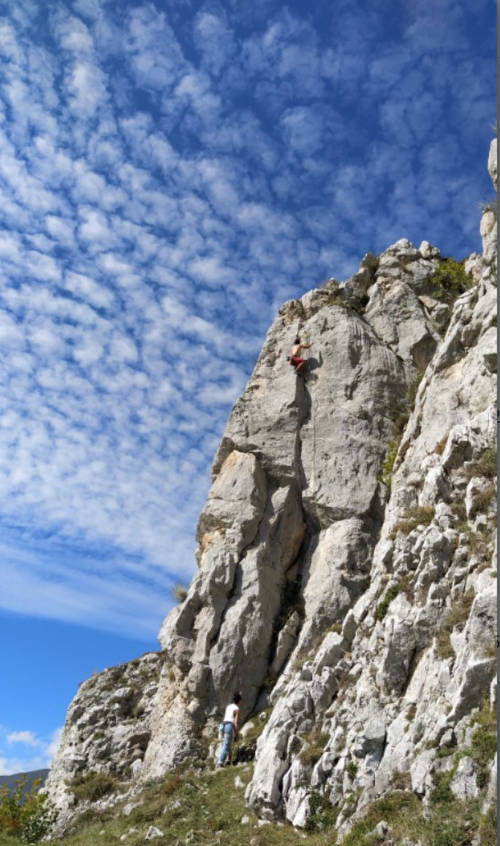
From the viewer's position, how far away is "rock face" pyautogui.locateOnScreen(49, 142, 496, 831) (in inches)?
626

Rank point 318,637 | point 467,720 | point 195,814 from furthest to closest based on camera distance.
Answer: point 318,637
point 195,814
point 467,720

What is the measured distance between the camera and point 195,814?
62.4ft

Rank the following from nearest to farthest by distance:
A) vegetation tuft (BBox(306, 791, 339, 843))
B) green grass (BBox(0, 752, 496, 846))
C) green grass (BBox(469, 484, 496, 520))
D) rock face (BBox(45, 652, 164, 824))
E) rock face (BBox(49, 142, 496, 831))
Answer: green grass (BBox(0, 752, 496, 846))
vegetation tuft (BBox(306, 791, 339, 843))
rock face (BBox(49, 142, 496, 831))
green grass (BBox(469, 484, 496, 520))
rock face (BBox(45, 652, 164, 824))

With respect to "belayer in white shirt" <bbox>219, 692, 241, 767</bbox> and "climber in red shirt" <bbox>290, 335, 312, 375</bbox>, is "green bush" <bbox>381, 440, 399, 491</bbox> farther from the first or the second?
"belayer in white shirt" <bbox>219, 692, 241, 767</bbox>

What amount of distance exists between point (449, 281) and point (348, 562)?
60.0 feet

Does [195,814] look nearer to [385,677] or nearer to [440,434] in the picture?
[385,677]

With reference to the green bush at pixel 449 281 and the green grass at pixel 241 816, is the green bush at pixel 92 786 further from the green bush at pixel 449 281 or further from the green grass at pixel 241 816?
the green bush at pixel 449 281

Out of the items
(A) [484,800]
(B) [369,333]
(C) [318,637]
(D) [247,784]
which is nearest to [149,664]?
(C) [318,637]

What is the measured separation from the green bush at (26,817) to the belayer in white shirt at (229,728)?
741 cm

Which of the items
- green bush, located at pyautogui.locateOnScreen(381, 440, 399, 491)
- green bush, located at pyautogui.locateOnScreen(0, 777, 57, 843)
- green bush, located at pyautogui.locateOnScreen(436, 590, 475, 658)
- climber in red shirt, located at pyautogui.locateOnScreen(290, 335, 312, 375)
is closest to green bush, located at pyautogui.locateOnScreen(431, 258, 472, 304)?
climber in red shirt, located at pyautogui.locateOnScreen(290, 335, 312, 375)

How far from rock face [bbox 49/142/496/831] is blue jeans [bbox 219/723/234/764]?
171 cm

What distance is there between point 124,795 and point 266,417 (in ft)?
57.4

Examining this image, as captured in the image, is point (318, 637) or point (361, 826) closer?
point (361, 826)

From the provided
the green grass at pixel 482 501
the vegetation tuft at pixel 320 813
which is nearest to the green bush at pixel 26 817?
the vegetation tuft at pixel 320 813
